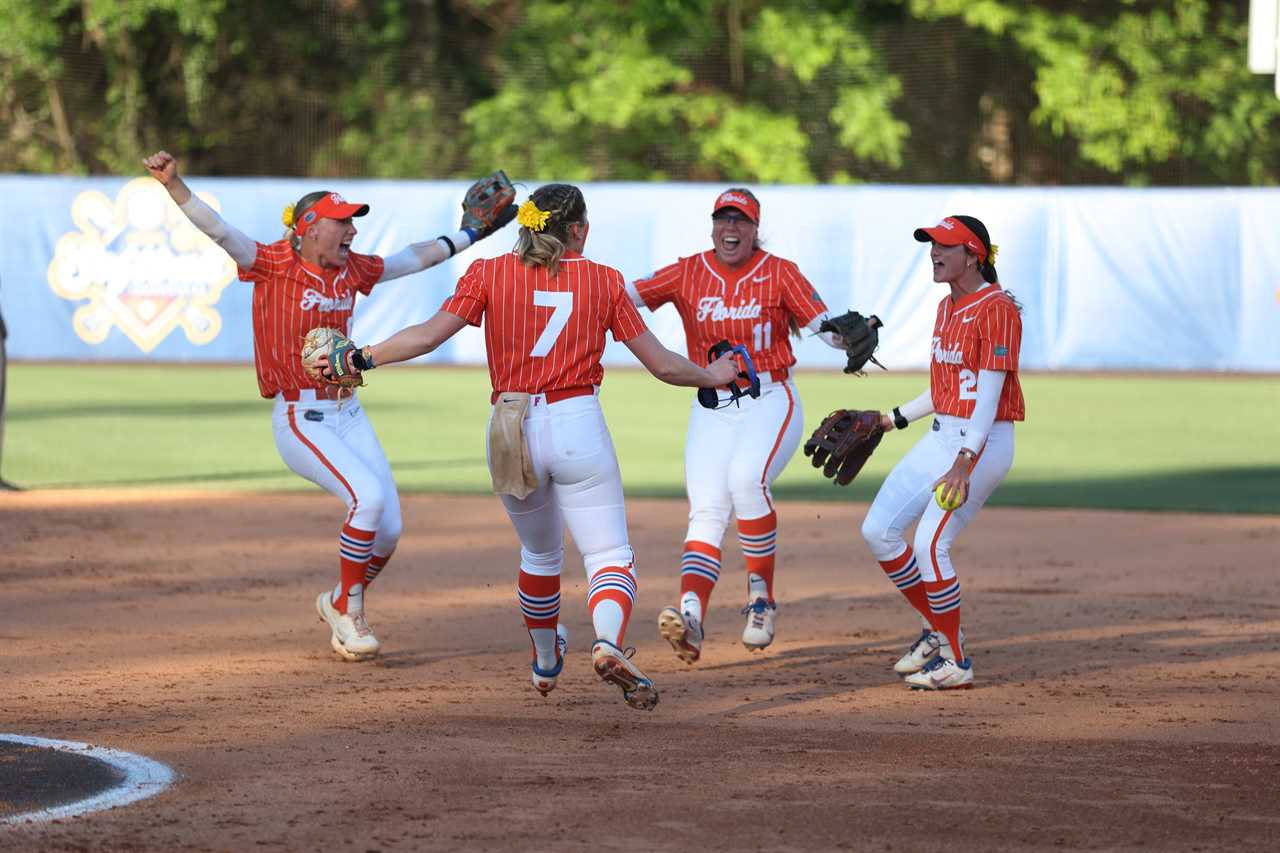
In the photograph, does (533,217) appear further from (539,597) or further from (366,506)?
(366,506)

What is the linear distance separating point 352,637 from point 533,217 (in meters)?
2.55

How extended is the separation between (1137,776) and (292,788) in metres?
2.79

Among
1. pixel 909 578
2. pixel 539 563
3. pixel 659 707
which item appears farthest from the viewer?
pixel 909 578

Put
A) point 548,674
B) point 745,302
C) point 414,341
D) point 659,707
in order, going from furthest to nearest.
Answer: point 745,302, point 659,707, point 548,674, point 414,341

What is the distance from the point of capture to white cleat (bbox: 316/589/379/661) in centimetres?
816

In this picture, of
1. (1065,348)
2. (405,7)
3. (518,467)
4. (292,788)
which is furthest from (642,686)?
(405,7)

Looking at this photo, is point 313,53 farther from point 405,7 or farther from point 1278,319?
point 1278,319

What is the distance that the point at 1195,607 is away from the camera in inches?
388

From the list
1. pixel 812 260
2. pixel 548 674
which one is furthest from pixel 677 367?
pixel 812 260

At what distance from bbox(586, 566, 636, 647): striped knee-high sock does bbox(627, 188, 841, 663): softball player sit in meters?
1.42

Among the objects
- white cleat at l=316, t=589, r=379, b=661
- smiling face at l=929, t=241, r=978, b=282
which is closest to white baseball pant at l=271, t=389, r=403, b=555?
white cleat at l=316, t=589, r=379, b=661

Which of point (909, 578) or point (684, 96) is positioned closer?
point (909, 578)

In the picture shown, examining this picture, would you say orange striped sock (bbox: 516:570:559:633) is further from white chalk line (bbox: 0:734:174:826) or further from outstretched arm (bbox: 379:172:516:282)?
outstretched arm (bbox: 379:172:516:282)

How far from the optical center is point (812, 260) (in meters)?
26.9
